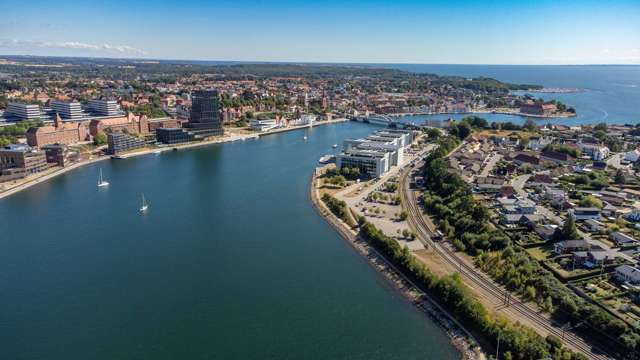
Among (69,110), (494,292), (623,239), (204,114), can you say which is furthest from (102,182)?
(623,239)

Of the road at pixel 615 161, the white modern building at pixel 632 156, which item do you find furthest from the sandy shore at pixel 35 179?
the white modern building at pixel 632 156

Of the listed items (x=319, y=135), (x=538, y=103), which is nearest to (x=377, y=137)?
(x=319, y=135)

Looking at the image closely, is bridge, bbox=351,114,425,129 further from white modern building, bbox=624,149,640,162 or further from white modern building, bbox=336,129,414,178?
white modern building, bbox=624,149,640,162

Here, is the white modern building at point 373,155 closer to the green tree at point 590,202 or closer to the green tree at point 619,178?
the green tree at point 590,202

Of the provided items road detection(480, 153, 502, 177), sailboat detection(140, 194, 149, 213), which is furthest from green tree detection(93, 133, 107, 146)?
road detection(480, 153, 502, 177)

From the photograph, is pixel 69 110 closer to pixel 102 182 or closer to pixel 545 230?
pixel 102 182

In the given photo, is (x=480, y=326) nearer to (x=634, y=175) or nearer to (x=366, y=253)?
(x=366, y=253)

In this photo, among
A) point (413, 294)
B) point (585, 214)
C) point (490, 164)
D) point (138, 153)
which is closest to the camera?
point (413, 294)
